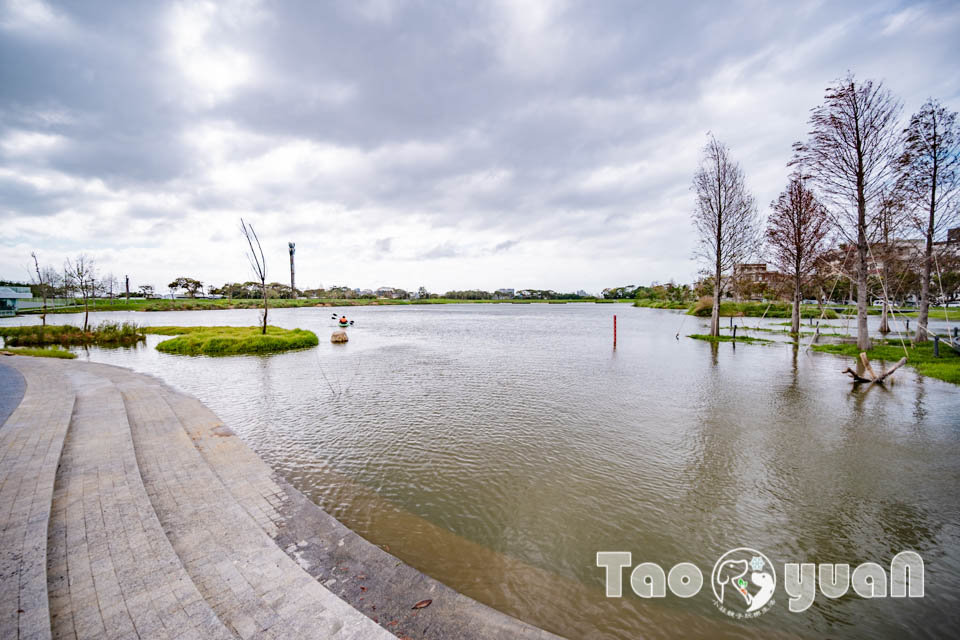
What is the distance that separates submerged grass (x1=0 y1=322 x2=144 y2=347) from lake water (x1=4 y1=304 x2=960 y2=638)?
18754 millimetres

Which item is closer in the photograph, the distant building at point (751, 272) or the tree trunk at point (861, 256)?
the tree trunk at point (861, 256)

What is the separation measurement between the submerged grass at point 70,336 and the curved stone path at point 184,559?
24.7m

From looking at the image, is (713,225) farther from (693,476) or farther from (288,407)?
(288,407)

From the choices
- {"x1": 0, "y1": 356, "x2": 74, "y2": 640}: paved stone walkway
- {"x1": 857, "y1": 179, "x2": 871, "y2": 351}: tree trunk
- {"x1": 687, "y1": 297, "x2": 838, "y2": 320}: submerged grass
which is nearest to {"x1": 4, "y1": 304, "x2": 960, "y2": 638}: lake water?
{"x1": 0, "y1": 356, "x2": 74, "y2": 640}: paved stone walkway

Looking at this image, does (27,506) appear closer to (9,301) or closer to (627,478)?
(627,478)

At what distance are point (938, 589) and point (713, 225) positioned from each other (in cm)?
2584

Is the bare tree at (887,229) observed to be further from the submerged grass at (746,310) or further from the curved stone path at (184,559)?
the submerged grass at (746,310)

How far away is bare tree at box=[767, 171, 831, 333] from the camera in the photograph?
71.8 feet

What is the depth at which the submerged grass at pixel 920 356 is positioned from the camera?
12.2 metres

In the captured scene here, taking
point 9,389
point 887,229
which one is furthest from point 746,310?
point 9,389

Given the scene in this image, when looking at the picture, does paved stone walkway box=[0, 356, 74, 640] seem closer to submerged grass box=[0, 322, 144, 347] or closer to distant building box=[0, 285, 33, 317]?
submerged grass box=[0, 322, 144, 347]

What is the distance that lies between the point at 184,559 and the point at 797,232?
30497 millimetres

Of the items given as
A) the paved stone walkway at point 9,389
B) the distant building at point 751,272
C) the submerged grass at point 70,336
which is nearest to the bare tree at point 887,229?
the distant building at point 751,272

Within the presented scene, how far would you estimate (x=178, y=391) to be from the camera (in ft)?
36.9
